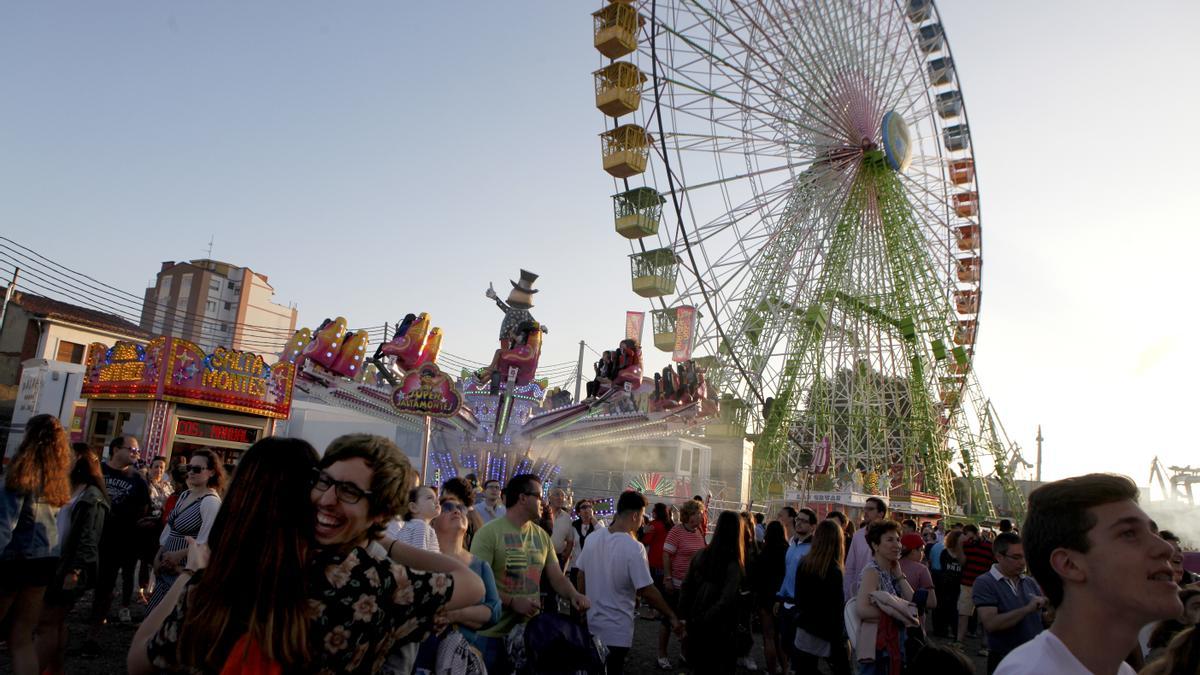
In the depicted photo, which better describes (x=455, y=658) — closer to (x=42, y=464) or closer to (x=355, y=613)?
(x=355, y=613)

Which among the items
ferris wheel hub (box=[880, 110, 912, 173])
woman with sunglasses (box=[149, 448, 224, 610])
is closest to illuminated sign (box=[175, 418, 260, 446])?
woman with sunglasses (box=[149, 448, 224, 610])

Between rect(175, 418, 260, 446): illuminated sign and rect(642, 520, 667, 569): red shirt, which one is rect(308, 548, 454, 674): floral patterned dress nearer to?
rect(642, 520, 667, 569): red shirt

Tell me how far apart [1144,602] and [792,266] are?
20.8m

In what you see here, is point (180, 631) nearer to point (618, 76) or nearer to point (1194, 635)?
point (1194, 635)

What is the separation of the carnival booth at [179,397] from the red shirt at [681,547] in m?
10.6

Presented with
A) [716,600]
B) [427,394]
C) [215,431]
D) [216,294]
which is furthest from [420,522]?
[216,294]

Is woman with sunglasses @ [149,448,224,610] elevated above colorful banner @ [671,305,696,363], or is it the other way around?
colorful banner @ [671,305,696,363]

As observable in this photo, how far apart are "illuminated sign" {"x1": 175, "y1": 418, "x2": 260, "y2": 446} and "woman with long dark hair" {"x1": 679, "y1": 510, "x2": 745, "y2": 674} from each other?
1220cm

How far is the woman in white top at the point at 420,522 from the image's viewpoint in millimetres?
4102

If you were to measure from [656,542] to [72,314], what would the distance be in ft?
88.3

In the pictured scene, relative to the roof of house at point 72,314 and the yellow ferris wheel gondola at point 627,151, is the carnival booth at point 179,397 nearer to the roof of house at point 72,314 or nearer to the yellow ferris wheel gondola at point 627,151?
the yellow ferris wheel gondola at point 627,151

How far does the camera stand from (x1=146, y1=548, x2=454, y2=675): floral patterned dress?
1.83m

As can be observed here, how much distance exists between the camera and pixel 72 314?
28656 mm

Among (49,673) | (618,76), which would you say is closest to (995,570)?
(49,673)
